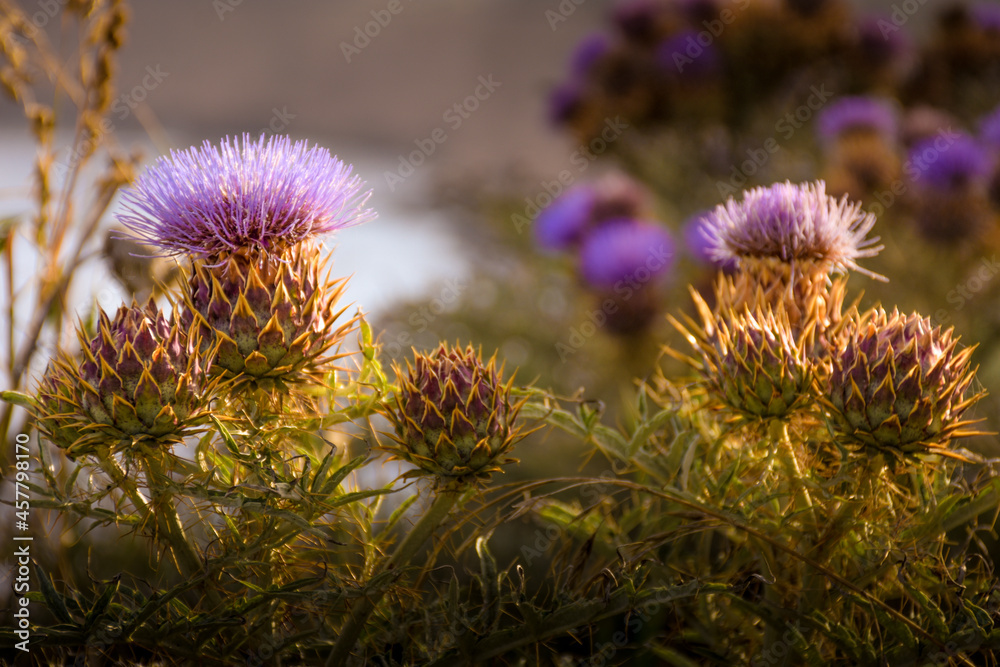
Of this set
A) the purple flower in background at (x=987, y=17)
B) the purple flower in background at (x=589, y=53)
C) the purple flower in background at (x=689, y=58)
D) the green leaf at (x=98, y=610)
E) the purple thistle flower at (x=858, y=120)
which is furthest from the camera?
the purple flower in background at (x=589, y=53)

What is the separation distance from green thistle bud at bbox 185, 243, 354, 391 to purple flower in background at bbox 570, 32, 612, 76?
1421mm

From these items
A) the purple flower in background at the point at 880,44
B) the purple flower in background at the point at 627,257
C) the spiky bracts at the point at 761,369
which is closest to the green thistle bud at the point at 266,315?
the spiky bracts at the point at 761,369

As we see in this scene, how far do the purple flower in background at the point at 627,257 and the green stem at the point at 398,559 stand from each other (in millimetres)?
852

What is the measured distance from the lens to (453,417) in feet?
1.67

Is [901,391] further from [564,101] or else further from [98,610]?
[564,101]

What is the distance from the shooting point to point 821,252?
646 mm

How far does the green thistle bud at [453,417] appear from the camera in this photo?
0.51 metres

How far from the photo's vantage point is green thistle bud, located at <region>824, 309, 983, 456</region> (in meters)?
0.50

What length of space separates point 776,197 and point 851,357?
17 cm

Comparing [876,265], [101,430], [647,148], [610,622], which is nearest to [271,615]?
[101,430]

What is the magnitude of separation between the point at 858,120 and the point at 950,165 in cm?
26

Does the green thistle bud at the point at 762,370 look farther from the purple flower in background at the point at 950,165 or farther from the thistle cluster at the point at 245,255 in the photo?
the purple flower in background at the point at 950,165

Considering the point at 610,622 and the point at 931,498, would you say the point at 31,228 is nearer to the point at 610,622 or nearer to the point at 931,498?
the point at 610,622

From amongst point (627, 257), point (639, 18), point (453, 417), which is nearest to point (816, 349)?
point (453, 417)
